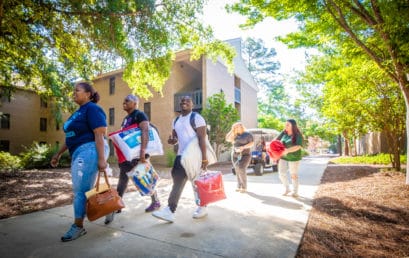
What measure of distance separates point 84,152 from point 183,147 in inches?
53.8

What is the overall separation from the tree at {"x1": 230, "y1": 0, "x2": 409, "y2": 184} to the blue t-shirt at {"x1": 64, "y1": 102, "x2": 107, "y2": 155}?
5.48 metres

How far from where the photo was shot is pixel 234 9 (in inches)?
286

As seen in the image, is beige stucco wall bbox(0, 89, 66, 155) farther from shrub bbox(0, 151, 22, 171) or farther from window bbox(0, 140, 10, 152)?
shrub bbox(0, 151, 22, 171)

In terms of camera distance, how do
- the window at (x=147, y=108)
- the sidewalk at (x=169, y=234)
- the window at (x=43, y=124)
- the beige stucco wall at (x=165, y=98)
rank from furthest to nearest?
1. the window at (x=43, y=124)
2. the window at (x=147, y=108)
3. the beige stucco wall at (x=165, y=98)
4. the sidewalk at (x=169, y=234)

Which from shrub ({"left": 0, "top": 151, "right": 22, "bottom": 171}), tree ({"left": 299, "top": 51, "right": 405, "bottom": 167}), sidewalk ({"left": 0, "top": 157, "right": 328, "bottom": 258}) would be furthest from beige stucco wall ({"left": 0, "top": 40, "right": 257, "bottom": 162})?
sidewalk ({"left": 0, "top": 157, "right": 328, "bottom": 258})

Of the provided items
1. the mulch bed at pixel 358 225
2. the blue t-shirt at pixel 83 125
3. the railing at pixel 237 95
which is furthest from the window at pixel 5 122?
the mulch bed at pixel 358 225

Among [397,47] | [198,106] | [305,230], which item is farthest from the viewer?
[198,106]

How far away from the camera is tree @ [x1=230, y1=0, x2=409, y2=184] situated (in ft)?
17.0

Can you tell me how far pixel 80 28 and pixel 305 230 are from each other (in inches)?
320

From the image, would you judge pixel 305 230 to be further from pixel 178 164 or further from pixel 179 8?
pixel 179 8

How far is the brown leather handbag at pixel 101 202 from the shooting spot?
9.17 feet

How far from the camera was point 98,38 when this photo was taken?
7.16m

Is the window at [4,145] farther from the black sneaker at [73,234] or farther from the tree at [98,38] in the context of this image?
the black sneaker at [73,234]

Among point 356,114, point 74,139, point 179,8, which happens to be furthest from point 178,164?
point 356,114
